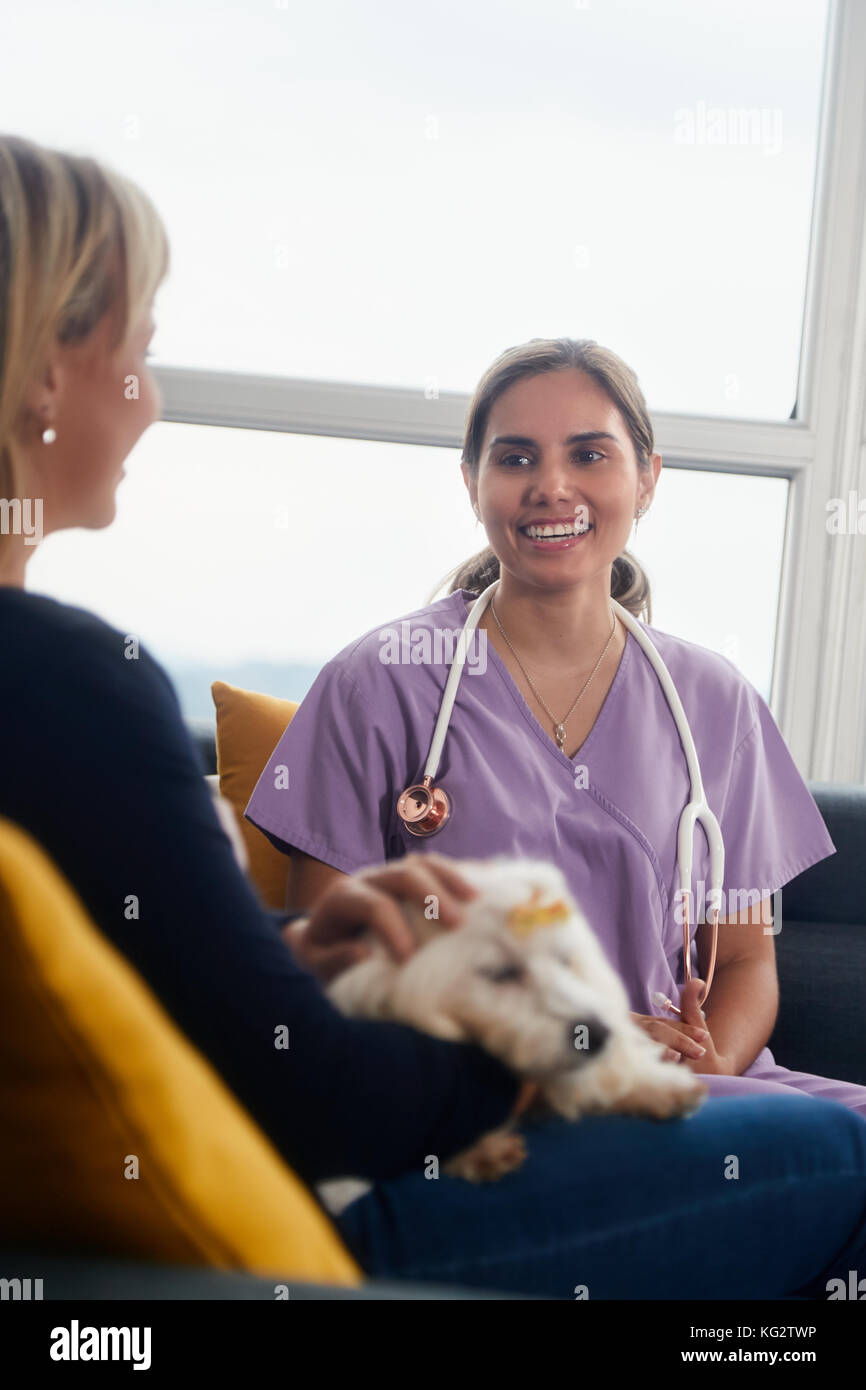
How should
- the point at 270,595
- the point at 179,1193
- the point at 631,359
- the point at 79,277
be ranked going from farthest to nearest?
1. the point at 631,359
2. the point at 270,595
3. the point at 79,277
4. the point at 179,1193

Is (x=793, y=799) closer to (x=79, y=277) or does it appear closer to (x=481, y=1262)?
(x=481, y=1262)

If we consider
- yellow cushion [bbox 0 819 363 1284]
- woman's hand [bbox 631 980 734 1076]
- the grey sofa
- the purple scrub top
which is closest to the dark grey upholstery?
the grey sofa

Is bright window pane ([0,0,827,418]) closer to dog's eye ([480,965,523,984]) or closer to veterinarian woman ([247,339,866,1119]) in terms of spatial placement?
veterinarian woman ([247,339,866,1119])

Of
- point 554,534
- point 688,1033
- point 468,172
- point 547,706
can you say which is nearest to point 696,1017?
point 688,1033

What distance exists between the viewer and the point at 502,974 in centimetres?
48

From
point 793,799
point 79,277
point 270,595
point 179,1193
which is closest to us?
point 179,1193

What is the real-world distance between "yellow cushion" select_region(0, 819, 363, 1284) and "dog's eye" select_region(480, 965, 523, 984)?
0.37 ft

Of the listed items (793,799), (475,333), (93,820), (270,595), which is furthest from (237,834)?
(475,333)

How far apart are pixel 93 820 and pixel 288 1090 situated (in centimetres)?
13

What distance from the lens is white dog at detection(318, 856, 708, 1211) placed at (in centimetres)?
47

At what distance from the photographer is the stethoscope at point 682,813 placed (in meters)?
0.78

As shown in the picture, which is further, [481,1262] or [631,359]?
[631,359]

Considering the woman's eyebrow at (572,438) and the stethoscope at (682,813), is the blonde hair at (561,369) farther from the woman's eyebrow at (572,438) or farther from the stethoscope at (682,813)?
the stethoscope at (682,813)
